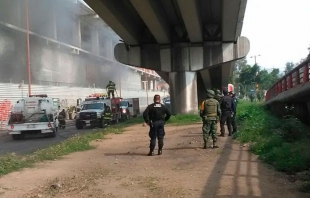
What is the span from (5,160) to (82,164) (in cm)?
173

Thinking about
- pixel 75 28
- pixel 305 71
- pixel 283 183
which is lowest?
pixel 283 183

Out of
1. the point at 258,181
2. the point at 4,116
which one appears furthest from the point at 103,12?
the point at 4,116

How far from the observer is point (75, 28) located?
184ft

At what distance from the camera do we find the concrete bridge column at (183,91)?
2616 centimetres

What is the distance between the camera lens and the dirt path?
656cm

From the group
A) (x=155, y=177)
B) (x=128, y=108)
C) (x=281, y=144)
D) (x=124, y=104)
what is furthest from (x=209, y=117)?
(x=128, y=108)

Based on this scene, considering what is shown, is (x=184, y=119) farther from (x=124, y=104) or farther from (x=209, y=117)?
(x=209, y=117)

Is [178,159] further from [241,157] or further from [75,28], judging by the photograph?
[75,28]

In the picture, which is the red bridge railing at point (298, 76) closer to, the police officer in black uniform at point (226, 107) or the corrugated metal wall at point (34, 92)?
the police officer in black uniform at point (226, 107)

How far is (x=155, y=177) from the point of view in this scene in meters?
7.78

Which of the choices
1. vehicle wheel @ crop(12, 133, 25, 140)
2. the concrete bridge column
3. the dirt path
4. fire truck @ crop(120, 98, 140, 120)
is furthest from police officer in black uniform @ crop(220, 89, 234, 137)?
fire truck @ crop(120, 98, 140, 120)

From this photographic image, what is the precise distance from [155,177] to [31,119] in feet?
44.4

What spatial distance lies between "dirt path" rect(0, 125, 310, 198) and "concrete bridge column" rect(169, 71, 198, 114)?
14866mm

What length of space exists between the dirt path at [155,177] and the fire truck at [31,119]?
8.81 m
